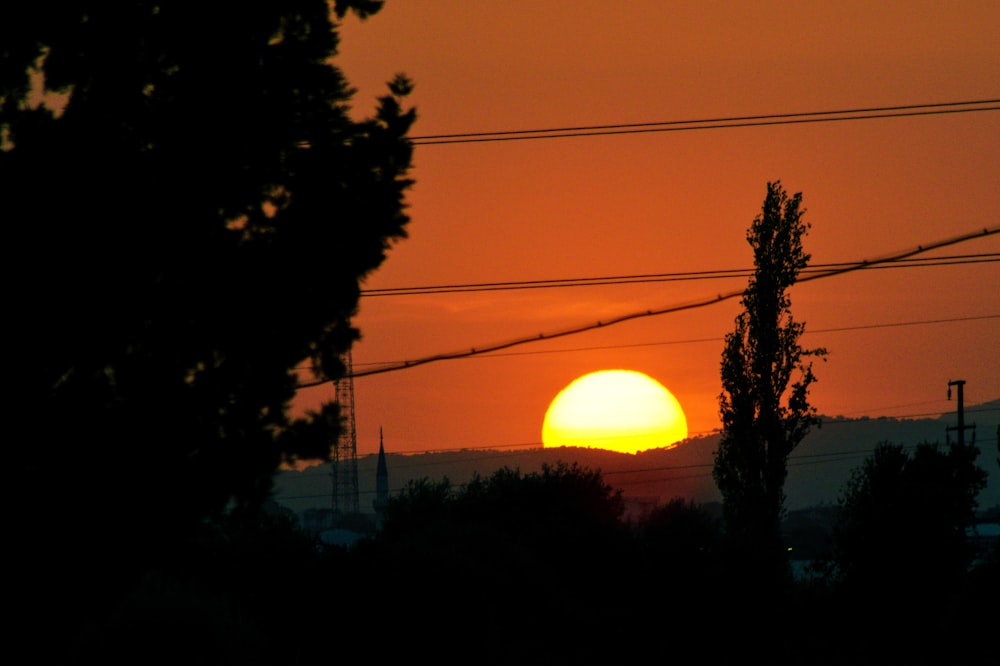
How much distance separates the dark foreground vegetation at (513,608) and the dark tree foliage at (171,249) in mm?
9965

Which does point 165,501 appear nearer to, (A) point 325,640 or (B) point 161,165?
(B) point 161,165

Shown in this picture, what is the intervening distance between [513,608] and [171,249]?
19.8 meters

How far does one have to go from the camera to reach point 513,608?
1102 inches

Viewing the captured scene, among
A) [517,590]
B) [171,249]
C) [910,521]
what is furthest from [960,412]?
[171,249]

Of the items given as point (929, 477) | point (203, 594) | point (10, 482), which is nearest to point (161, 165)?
point (10, 482)

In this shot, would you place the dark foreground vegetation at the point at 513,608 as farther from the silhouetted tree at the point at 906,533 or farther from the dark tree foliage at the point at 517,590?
the silhouetted tree at the point at 906,533

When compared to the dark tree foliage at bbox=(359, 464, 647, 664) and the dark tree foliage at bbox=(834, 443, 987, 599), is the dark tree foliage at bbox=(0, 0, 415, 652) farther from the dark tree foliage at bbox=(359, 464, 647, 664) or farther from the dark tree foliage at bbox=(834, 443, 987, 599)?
the dark tree foliage at bbox=(834, 443, 987, 599)

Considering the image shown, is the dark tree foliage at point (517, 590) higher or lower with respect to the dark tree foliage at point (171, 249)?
lower

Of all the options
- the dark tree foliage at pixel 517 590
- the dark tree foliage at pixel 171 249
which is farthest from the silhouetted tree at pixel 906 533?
the dark tree foliage at pixel 171 249

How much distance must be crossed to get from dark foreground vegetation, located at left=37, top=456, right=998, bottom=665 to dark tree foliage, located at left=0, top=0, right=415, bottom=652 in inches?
392

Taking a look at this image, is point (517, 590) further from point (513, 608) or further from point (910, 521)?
point (910, 521)

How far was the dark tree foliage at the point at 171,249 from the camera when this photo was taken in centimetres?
920

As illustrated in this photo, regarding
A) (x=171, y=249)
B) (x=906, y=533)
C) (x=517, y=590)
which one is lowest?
(x=906, y=533)

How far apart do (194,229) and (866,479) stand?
43.2m
